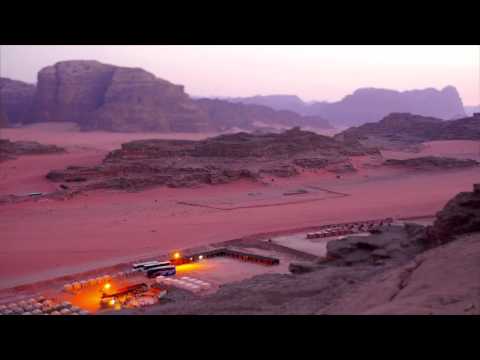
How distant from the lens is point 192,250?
1653 centimetres

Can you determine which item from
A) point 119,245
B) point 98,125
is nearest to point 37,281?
point 119,245

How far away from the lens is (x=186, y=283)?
13219 mm

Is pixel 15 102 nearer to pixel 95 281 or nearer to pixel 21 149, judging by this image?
pixel 21 149

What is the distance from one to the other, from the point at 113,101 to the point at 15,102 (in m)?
20.8

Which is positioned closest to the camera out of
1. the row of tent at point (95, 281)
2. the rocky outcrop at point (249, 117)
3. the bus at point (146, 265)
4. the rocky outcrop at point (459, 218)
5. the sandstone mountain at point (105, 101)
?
the rocky outcrop at point (459, 218)

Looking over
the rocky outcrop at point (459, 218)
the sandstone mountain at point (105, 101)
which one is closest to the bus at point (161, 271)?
the rocky outcrop at point (459, 218)

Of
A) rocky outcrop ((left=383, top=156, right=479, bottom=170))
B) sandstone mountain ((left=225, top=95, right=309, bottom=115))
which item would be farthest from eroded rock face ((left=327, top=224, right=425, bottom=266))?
sandstone mountain ((left=225, top=95, right=309, bottom=115))

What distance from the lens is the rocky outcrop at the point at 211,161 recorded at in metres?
29.3

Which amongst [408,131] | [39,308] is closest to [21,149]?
[39,308]

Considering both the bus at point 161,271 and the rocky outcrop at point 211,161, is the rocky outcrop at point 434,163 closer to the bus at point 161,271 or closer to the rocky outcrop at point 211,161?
the rocky outcrop at point 211,161

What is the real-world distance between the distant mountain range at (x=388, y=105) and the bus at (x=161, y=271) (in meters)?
107
